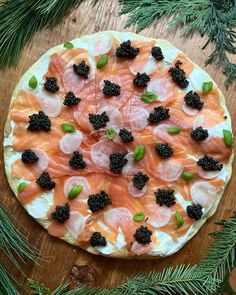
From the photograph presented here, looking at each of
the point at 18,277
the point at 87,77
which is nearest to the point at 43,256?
the point at 18,277

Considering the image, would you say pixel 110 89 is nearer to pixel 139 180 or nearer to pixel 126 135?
pixel 126 135

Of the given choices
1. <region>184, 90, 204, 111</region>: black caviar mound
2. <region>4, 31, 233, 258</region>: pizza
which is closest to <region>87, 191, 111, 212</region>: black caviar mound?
<region>4, 31, 233, 258</region>: pizza

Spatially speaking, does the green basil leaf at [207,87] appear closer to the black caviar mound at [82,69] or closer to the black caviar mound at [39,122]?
the black caviar mound at [82,69]

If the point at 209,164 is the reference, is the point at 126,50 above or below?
above

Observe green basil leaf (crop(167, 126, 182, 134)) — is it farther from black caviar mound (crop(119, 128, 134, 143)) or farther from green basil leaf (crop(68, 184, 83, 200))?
green basil leaf (crop(68, 184, 83, 200))

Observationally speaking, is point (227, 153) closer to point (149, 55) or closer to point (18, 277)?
point (149, 55)

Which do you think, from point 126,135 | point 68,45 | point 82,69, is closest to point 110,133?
point 126,135

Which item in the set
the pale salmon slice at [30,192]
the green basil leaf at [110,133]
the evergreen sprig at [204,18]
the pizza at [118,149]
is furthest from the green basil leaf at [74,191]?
the evergreen sprig at [204,18]
